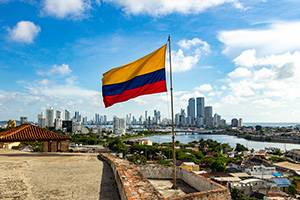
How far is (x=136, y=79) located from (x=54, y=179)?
2616 millimetres

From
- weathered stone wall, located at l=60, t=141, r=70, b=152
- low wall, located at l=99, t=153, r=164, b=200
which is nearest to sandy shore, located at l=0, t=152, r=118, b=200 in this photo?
low wall, located at l=99, t=153, r=164, b=200

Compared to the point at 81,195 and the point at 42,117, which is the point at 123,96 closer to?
the point at 81,195

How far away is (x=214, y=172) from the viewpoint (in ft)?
127

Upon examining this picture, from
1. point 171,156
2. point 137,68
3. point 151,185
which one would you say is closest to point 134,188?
point 151,185

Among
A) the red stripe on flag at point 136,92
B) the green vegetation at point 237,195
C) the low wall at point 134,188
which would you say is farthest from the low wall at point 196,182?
the green vegetation at point 237,195

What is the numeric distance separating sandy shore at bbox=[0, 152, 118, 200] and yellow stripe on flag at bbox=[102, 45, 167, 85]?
204 cm

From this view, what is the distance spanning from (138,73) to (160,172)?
7.11 ft

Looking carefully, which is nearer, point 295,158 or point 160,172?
point 160,172

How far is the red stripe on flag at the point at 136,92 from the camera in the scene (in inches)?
261

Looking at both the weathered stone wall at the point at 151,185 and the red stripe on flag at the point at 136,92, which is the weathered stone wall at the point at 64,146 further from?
the weathered stone wall at the point at 151,185

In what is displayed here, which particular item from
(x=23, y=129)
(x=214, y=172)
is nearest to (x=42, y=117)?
(x=214, y=172)

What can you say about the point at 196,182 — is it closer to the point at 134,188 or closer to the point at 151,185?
the point at 151,185

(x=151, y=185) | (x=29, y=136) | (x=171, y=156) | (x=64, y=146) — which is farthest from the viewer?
(x=171, y=156)

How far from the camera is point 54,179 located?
5.84 m
